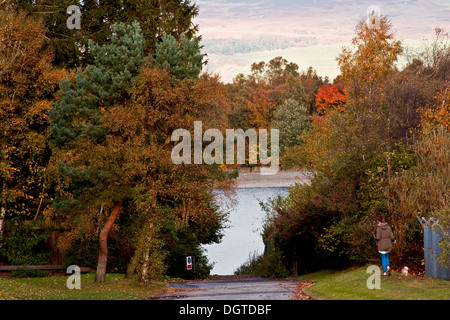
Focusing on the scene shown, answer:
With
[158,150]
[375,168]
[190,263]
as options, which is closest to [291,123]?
[190,263]

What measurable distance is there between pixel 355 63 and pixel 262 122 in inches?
1868

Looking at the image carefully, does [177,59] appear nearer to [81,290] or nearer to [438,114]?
[81,290]

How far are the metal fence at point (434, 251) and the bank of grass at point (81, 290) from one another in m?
10.5

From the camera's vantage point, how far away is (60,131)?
34.9 meters

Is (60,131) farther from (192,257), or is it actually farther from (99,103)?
(192,257)

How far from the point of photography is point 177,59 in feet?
103

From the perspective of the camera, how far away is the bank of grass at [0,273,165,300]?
22.2 meters

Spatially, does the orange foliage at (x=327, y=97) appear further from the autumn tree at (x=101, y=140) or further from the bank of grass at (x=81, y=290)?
the bank of grass at (x=81, y=290)

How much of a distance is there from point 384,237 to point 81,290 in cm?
1221

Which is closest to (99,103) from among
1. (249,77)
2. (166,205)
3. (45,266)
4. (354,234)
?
(166,205)

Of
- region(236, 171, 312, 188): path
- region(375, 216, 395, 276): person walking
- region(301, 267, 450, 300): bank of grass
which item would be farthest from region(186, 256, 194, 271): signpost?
region(236, 171, 312, 188): path

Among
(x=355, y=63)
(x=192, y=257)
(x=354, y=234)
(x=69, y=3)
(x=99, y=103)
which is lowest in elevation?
(x=192, y=257)

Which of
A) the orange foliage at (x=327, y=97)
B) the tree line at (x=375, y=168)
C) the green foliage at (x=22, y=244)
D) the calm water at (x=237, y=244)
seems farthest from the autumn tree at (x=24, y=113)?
the orange foliage at (x=327, y=97)

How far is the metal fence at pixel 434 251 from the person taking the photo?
22.8 metres
